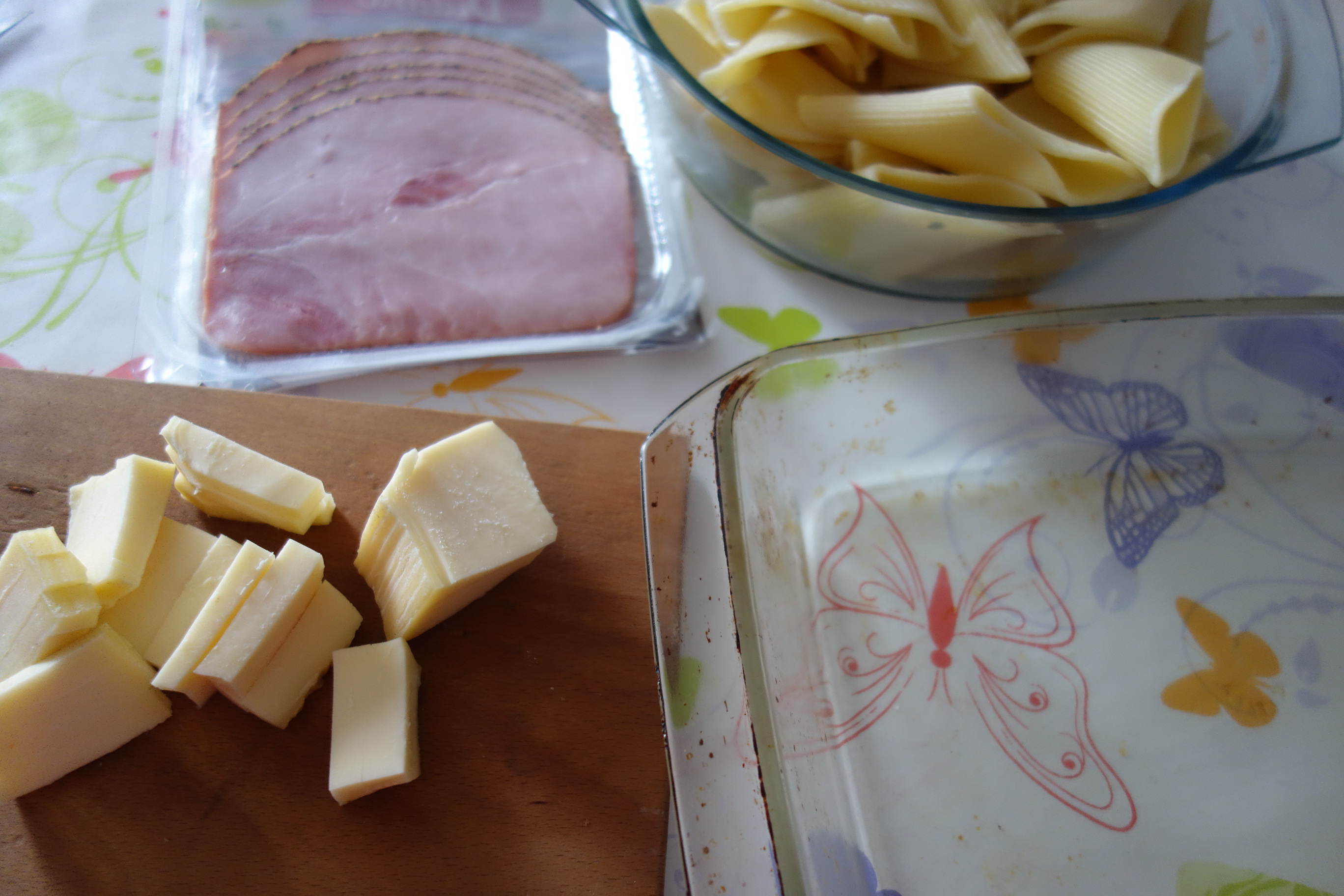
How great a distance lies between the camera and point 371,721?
2.48ft

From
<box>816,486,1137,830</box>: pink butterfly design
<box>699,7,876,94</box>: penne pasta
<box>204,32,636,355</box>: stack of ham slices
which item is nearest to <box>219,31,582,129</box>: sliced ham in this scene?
<box>204,32,636,355</box>: stack of ham slices

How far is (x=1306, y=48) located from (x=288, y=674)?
1.34 meters

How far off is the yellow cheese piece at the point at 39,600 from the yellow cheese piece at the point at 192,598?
61mm

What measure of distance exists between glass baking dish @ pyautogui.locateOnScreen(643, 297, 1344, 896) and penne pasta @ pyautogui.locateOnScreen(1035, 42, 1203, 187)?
0.18 m

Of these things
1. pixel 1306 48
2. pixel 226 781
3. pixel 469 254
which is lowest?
pixel 226 781

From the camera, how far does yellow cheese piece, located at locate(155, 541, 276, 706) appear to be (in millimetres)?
742

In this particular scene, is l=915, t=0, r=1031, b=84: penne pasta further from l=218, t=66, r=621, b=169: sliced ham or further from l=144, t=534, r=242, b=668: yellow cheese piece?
l=144, t=534, r=242, b=668: yellow cheese piece

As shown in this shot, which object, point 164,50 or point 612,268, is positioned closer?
point 612,268

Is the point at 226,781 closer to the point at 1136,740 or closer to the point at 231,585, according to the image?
the point at 231,585

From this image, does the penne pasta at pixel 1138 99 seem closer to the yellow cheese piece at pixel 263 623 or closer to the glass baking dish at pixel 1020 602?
the glass baking dish at pixel 1020 602

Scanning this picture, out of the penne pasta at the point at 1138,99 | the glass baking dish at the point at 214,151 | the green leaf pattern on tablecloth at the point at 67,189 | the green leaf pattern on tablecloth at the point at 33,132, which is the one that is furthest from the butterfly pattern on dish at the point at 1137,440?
the green leaf pattern on tablecloth at the point at 33,132

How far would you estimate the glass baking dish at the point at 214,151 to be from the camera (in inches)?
39.7

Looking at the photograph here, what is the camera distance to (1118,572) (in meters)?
0.94

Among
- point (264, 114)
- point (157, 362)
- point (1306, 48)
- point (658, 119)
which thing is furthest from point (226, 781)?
point (1306, 48)
